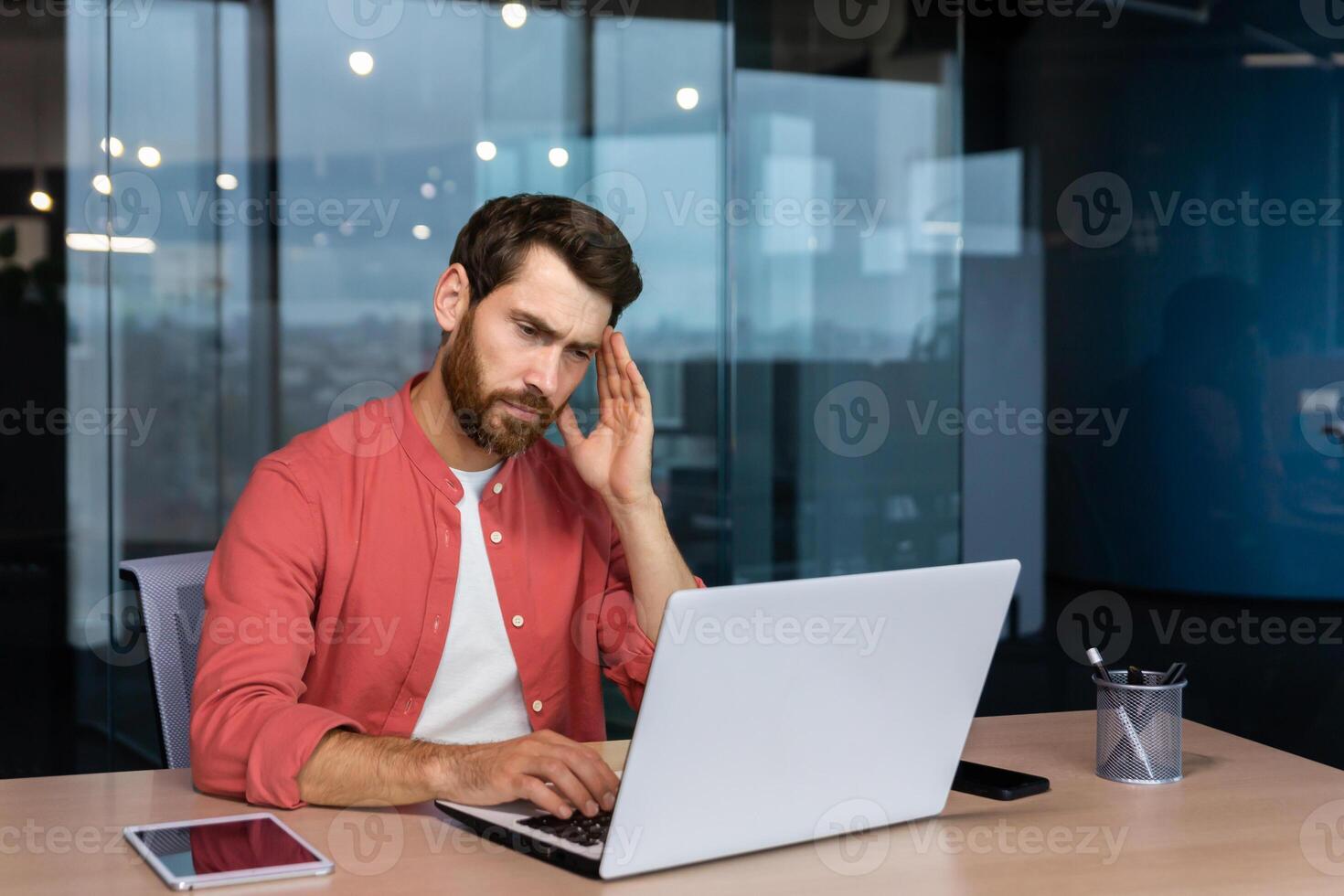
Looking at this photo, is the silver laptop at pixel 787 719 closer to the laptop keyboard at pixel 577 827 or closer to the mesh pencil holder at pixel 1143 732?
the laptop keyboard at pixel 577 827

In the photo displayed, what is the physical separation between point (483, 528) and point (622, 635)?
26cm

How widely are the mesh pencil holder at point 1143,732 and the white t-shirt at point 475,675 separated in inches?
31.1

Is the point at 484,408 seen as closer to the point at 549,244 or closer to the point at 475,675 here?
the point at 549,244

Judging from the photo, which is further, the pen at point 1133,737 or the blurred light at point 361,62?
the blurred light at point 361,62

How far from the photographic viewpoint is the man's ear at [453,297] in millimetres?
1932

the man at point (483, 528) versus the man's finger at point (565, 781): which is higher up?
the man at point (483, 528)

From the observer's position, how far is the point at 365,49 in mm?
3932

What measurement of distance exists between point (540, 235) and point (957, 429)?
292 centimetres

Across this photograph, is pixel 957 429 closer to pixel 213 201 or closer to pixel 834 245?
pixel 834 245

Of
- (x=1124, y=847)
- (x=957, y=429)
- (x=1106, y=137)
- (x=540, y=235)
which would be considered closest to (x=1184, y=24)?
(x=1106, y=137)

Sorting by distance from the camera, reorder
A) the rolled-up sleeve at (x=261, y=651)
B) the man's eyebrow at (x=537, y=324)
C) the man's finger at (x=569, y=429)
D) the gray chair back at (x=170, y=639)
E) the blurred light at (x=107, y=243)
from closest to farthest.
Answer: the rolled-up sleeve at (x=261, y=651)
the gray chair back at (x=170, y=639)
the man's eyebrow at (x=537, y=324)
the man's finger at (x=569, y=429)
the blurred light at (x=107, y=243)

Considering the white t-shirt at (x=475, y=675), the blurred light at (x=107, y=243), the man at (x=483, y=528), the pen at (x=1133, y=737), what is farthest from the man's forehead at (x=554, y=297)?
the blurred light at (x=107, y=243)

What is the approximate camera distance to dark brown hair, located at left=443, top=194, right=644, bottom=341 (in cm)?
186

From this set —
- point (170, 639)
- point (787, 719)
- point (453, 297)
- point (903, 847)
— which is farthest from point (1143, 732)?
point (170, 639)
